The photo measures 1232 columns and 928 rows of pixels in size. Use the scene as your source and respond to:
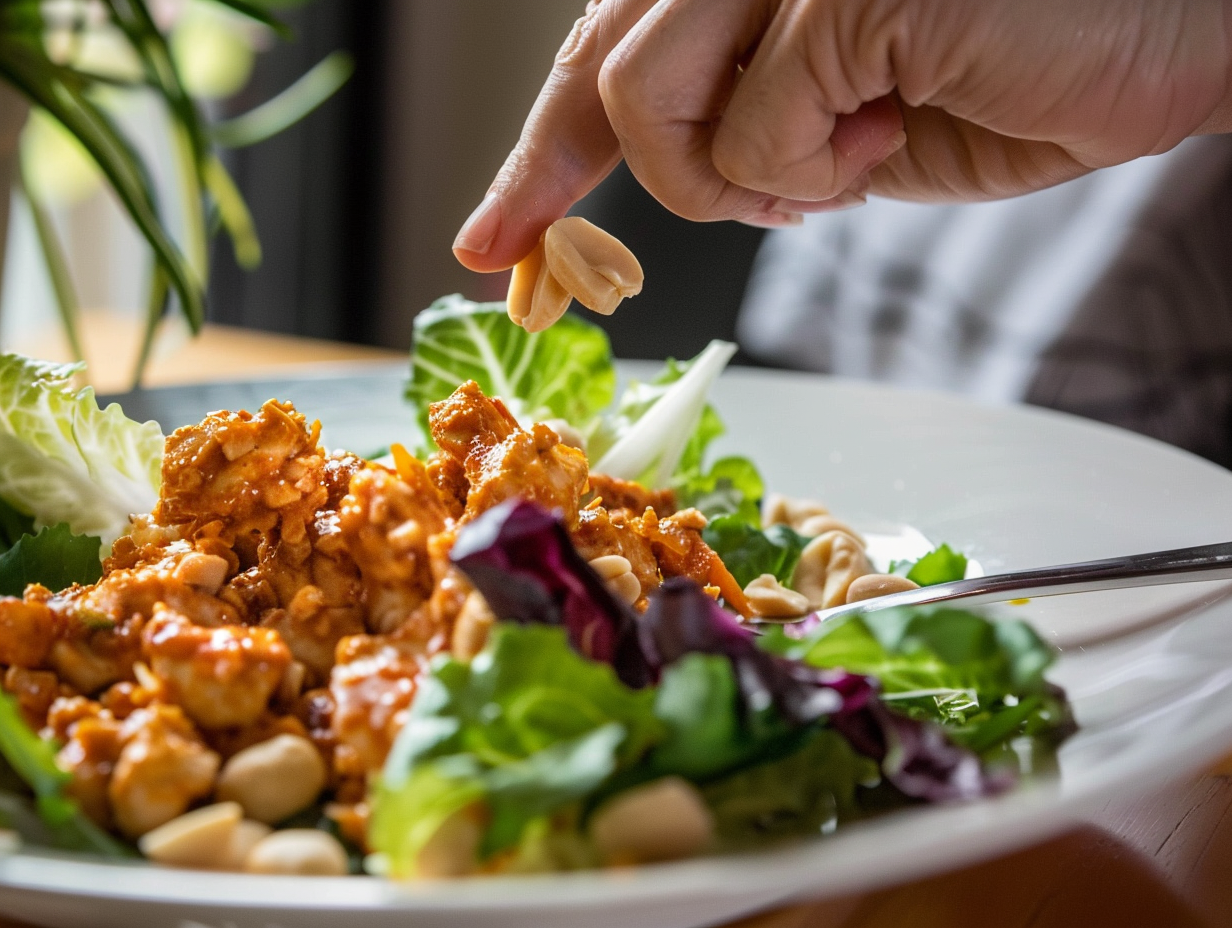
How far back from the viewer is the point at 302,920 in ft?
2.73

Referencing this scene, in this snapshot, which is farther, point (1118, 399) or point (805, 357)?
point (805, 357)

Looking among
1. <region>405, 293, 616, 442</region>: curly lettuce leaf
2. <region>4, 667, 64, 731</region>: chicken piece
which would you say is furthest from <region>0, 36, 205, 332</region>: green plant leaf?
<region>4, 667, 64, 731</region>: chicken piece

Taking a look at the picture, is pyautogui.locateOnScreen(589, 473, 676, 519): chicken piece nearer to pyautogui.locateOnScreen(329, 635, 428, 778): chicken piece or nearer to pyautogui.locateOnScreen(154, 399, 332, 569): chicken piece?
pyautogui.locateOnScreen(154, 399, 332, 569): chicken piece

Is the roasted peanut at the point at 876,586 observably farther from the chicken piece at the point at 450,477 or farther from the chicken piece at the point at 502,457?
the chicken piece at the point at 450,477

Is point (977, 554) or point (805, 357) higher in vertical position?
point (977, 554)

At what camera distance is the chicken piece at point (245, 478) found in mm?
1475

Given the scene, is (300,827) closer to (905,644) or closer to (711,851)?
(711,851)

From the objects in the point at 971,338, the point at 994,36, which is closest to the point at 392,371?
the point at 994,36

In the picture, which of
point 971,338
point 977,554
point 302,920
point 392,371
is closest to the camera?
point 302,920

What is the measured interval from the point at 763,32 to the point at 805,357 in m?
3.26

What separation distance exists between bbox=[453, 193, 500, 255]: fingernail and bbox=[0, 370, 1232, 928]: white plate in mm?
821

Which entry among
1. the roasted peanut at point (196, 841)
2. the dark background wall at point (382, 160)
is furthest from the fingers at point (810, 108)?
the dark background wall at point (382, 160)

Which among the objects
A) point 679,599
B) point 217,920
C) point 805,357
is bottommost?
point 805,357

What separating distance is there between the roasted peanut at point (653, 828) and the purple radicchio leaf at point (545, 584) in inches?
8.4
